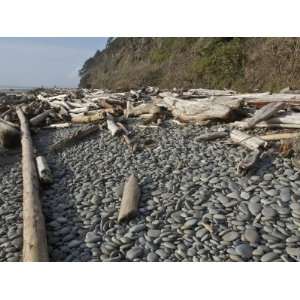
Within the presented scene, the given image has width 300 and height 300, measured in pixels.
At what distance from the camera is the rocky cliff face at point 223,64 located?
50.3ft

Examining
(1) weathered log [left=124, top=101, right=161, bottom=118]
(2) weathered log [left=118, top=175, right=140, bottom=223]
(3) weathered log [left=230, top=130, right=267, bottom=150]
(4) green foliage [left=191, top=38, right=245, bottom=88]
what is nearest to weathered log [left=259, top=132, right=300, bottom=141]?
(3) weathered log [left=230, top=130, right=267, bottom=150]

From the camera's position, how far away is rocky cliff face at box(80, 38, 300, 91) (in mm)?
15336

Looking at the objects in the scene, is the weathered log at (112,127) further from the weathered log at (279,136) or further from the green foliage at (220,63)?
the green foliage at (220,63)

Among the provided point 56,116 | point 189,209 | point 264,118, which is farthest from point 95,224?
point 56,116

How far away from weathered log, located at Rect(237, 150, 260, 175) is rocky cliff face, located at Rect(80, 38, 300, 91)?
29.6 ft

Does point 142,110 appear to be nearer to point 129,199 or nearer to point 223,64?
point 129,199

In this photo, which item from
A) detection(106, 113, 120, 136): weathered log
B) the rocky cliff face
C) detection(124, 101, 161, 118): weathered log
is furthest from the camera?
the rocky cliff face

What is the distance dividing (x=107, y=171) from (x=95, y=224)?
5.94 ft

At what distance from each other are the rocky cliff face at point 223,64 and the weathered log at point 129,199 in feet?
34.0

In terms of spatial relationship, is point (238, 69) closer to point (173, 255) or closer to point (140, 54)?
point (173, 255)

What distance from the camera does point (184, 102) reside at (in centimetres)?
958

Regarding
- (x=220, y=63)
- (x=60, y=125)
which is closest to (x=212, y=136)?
(x=60, y=125)

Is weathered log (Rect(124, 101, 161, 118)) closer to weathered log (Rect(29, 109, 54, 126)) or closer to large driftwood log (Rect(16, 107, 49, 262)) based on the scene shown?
weathered log (Rect(29, 109, 54, 126))

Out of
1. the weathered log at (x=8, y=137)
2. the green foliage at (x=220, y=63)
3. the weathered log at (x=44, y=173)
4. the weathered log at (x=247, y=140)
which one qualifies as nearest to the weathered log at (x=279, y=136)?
the weathered log at (x=247, y=140)
